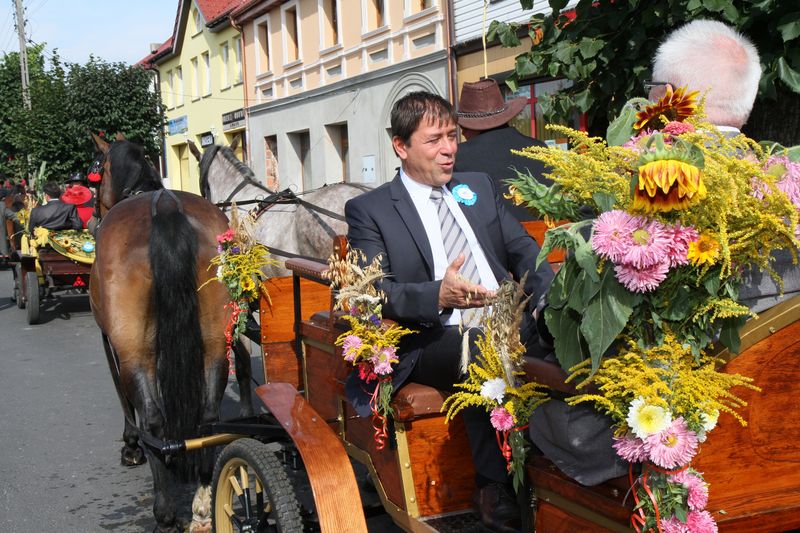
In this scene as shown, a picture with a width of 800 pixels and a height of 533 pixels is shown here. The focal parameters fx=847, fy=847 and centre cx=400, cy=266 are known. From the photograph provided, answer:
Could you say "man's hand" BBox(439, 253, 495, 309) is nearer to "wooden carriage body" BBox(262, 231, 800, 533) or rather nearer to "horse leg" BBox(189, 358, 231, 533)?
"wooden carriage body" BBox(262, 231, 800, 533)

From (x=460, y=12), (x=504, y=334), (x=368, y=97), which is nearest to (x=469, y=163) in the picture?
(x=504, y=334)

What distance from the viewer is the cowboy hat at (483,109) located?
505 cm

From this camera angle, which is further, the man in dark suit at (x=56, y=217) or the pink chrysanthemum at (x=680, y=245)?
the man in dark suit at (x=56, y=217)

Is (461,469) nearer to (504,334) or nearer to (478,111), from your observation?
(504,334)

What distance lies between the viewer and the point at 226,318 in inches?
173

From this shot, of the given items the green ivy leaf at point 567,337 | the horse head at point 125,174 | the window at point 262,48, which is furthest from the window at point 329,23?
the green ivy leaf at point 567,337

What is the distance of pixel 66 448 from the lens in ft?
19.3

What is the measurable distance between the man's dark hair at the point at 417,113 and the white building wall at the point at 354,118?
42.2 ft

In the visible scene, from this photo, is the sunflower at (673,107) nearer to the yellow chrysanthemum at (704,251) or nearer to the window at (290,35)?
the yellow chrysanthemum at (704,251)

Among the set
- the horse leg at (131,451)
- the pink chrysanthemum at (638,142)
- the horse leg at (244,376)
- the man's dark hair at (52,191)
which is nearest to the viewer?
the pink chrysanthemum at (638,142)

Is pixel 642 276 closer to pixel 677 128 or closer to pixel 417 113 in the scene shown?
pixel 677 128

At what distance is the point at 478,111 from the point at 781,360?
343 centimetres

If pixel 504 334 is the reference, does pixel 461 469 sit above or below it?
below

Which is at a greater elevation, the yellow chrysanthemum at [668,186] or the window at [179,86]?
the window at [179,86]
